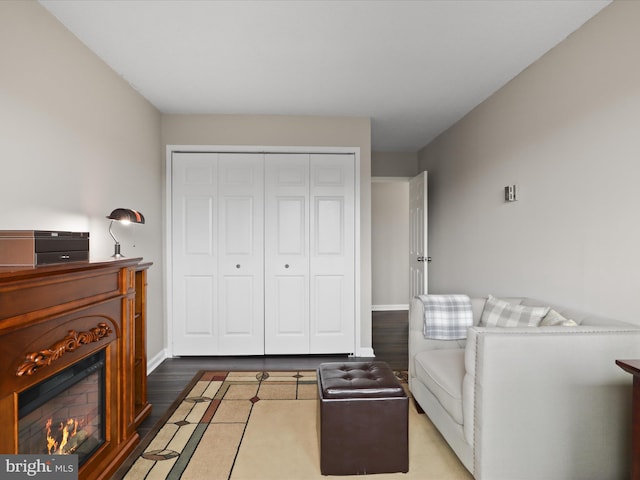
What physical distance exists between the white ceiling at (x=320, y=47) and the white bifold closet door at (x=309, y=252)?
0.68 metres

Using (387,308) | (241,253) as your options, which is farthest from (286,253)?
(387,308)

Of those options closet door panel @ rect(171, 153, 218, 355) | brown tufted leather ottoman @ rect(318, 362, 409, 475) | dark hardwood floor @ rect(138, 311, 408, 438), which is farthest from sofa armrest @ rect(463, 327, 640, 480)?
closet door panel @ rect(171, 153, 218, 355)

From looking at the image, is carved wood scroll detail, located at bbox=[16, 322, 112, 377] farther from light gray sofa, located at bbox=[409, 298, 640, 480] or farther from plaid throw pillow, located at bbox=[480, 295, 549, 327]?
plaid throw pillow, located at bbox=[480, 295, 549, 327]

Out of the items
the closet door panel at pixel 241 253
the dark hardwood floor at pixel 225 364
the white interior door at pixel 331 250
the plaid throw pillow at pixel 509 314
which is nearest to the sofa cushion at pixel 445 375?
the plaid throw pillow at pixel 509 314

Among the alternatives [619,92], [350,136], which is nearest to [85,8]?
[350,136]

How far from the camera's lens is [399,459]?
196cm

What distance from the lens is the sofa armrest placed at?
1.74m

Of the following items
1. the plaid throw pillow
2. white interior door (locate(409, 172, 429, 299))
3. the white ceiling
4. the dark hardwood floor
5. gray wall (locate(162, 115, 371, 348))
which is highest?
the white ceiling

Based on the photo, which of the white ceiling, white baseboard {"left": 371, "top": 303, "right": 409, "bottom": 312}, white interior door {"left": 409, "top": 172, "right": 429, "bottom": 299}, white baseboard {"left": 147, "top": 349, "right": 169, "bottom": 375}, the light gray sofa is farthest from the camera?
white baseboard {"left": 371, "top": 303, "right": 409, "bottom": 312}

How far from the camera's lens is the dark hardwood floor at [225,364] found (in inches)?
118

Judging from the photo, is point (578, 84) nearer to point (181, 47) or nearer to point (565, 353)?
point (565, 353)

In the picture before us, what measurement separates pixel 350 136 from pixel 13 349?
11.2 feet

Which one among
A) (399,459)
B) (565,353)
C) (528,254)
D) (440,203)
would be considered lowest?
(399,459)

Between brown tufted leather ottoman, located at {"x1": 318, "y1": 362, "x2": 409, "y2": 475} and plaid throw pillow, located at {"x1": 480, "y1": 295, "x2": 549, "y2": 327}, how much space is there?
3.16 feet
